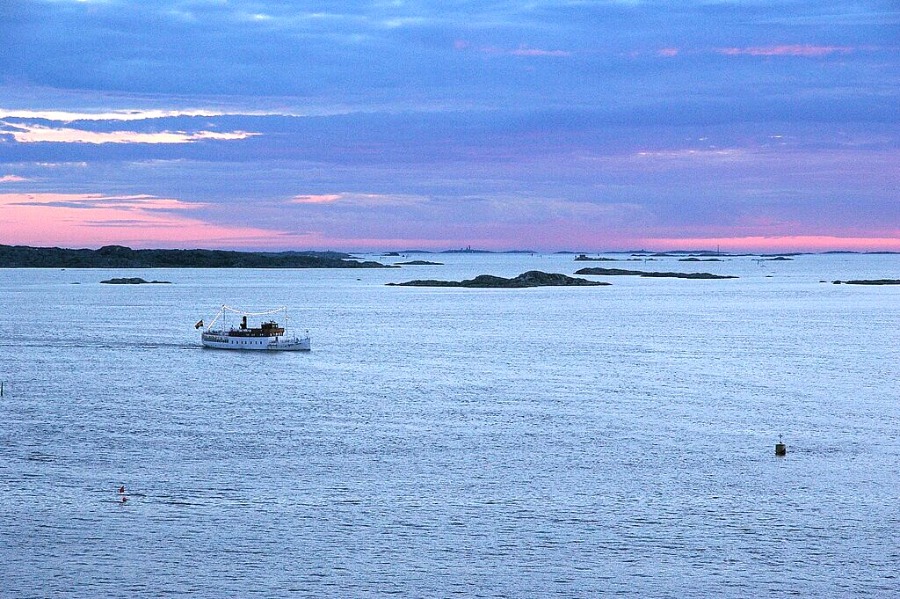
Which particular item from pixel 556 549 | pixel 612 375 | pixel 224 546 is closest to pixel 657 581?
pixel 556 549

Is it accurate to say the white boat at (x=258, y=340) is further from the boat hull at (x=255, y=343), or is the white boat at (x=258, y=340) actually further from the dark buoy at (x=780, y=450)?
the dark buoy at (x=780, y=450)

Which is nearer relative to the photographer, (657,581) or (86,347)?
(657,581)

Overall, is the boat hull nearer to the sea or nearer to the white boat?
the white boat

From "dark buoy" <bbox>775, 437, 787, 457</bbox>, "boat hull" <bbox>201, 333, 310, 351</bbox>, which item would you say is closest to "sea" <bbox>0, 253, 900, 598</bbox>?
"dark buoy" <bbox>775, 437, 787, 457</bbox>

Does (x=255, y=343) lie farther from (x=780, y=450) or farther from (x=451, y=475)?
(x=780, y=450)

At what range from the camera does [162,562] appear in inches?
1288

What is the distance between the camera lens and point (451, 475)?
1702 inches

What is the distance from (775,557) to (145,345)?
77.4 m

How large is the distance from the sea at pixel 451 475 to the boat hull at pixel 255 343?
7.45 m

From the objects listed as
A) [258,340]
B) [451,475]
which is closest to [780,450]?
[451,475]

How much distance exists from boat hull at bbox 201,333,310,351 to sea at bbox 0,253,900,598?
24.4 feet

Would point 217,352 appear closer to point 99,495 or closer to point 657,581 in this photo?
point 99,495

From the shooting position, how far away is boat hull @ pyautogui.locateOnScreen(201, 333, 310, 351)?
97.4 m

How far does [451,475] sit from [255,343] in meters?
58.7
